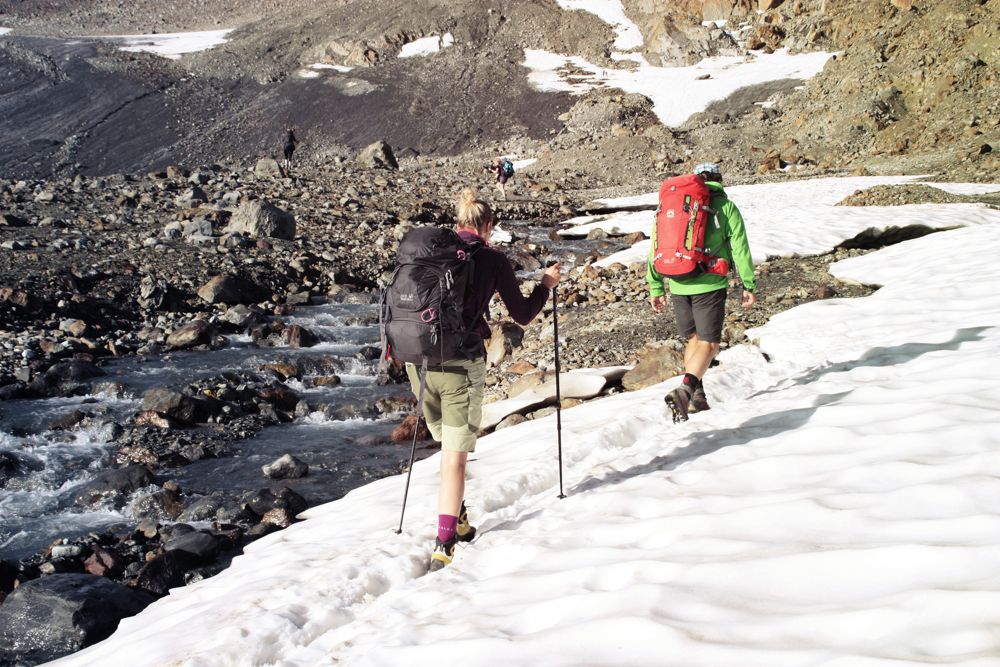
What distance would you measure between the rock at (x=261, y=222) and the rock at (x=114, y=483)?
10.7m

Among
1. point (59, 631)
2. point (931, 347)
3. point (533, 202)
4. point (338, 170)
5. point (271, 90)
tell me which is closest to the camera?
point (59, 631)

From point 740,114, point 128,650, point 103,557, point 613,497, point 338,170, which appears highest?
point 740,114

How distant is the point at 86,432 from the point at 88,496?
180 cm

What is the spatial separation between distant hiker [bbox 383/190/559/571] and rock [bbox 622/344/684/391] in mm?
3862

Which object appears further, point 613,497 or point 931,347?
point 931,347

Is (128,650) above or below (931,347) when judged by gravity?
below

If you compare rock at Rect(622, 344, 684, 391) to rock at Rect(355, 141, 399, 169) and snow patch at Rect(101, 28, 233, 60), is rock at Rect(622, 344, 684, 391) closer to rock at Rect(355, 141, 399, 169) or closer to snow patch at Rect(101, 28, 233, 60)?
rock at Rect(355, 141, 399, 169)

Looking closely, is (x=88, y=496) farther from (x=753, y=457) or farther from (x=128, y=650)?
(x=753, y=457)

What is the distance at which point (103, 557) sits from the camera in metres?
6.48

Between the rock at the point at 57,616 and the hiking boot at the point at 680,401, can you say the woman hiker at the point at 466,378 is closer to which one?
the hiking boot at the point at 680,401

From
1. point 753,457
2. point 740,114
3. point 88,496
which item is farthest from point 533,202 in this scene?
point 753,457

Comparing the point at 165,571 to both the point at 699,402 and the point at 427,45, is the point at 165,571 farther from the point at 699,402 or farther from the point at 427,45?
the point at 427,45

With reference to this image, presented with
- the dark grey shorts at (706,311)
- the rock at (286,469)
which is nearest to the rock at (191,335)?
the rock at (286,469)

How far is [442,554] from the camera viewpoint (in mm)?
3963
